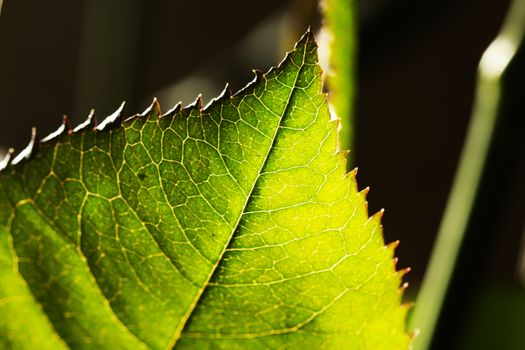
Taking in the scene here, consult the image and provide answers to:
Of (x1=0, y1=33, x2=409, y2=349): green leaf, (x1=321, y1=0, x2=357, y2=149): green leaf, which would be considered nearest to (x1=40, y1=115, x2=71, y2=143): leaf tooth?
(x1=0, y1=33, x2=409, y2=349): green leaf

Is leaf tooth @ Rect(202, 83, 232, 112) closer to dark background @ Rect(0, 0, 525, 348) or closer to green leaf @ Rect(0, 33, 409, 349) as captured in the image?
green leaf @ Rect(0, 33, 409, 349)

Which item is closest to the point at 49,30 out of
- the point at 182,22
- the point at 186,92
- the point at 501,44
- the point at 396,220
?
the point at 182,22

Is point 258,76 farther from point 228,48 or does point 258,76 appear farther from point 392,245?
point 228,48

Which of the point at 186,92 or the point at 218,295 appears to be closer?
the point at 218,295

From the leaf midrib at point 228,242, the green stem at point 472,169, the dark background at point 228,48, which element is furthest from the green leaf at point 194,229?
the dark background at point 228,48

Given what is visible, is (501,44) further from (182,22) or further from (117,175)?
(182,22)
